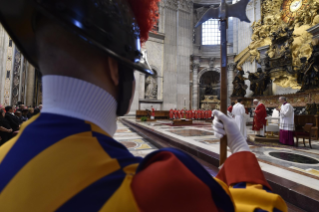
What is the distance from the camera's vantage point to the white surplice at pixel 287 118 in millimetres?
5238

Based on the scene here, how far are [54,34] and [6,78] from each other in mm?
11746

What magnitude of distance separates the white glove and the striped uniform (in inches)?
24.3

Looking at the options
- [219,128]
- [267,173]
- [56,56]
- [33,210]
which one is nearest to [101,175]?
[33,210]

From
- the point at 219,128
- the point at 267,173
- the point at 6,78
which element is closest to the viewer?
the point at 219,128

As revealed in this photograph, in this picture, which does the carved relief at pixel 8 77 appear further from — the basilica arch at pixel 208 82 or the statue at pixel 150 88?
the basilica arch at pixel 208 82

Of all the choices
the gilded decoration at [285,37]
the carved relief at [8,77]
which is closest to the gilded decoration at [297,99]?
the gilded decoration at [285,37]

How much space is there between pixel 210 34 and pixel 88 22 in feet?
87.8

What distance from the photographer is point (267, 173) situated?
8.12 ft

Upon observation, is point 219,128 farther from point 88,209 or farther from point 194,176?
point 88,209

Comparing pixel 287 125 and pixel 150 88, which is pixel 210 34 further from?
pixel 287 125

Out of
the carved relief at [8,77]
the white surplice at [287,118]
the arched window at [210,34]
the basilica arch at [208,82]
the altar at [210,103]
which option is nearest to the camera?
the white surplice at [287,118]

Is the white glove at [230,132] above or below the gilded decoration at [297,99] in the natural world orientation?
below

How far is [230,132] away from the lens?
3.61ft

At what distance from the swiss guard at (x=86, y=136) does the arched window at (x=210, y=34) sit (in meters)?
26.1
